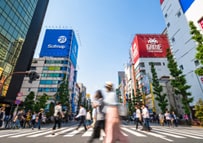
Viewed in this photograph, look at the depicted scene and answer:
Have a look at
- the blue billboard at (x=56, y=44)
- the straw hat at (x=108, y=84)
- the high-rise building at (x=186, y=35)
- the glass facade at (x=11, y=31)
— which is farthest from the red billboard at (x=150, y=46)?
the straw hat at (x=108, y=84)

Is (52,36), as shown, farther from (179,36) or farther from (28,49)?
(179,36)

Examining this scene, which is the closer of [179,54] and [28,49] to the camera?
[179,54]

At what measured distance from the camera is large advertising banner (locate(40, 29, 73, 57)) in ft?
173

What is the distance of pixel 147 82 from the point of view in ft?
135

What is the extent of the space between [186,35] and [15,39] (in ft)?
97.7

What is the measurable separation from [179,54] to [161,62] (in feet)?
90.8

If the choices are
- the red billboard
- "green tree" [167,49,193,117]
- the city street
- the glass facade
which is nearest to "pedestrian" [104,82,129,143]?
the city street

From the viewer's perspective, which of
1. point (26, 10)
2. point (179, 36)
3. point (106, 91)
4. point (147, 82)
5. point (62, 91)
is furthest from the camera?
point (147, 82)

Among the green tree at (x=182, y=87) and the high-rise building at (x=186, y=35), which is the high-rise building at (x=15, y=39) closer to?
the green tree at (x=182, y=87)

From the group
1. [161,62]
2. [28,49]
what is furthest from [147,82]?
[28,49]

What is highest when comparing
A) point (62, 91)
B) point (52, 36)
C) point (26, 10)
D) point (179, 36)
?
point (52, 36)

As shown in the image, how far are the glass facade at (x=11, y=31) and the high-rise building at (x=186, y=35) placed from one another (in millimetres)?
29211

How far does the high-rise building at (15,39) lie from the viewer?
67.8 ft

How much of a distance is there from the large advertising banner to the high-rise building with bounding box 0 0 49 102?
22201 mm
